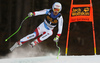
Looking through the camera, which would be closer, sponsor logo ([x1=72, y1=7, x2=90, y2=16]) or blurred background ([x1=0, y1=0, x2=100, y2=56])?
sponsor logo ([x1=72, y1=7, x2=90, y2=16])

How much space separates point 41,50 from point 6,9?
2357 mm

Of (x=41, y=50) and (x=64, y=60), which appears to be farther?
(x=41, y=50)

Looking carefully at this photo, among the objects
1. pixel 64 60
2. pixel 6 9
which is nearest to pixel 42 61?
pixel 64 60

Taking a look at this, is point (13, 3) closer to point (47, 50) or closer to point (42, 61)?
point (47, 50)

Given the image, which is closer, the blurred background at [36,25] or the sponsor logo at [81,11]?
the sponsor logo at [81,11]

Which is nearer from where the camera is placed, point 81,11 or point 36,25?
point 81,11

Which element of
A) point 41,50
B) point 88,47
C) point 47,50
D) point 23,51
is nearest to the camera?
point 23,51

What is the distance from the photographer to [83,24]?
371 inches

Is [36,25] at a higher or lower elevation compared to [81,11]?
lower

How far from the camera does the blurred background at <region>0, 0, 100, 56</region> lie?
8148 mm

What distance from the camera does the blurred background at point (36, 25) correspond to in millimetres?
8148

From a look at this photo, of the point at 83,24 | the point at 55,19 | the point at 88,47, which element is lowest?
the point at 88,47

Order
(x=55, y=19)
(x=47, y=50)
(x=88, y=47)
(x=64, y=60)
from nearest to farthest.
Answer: (x=55, y=19) < (x=64, y=60) < (x=47, y=50) < (x=88, y=47)

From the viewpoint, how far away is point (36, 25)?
27.5 ft
